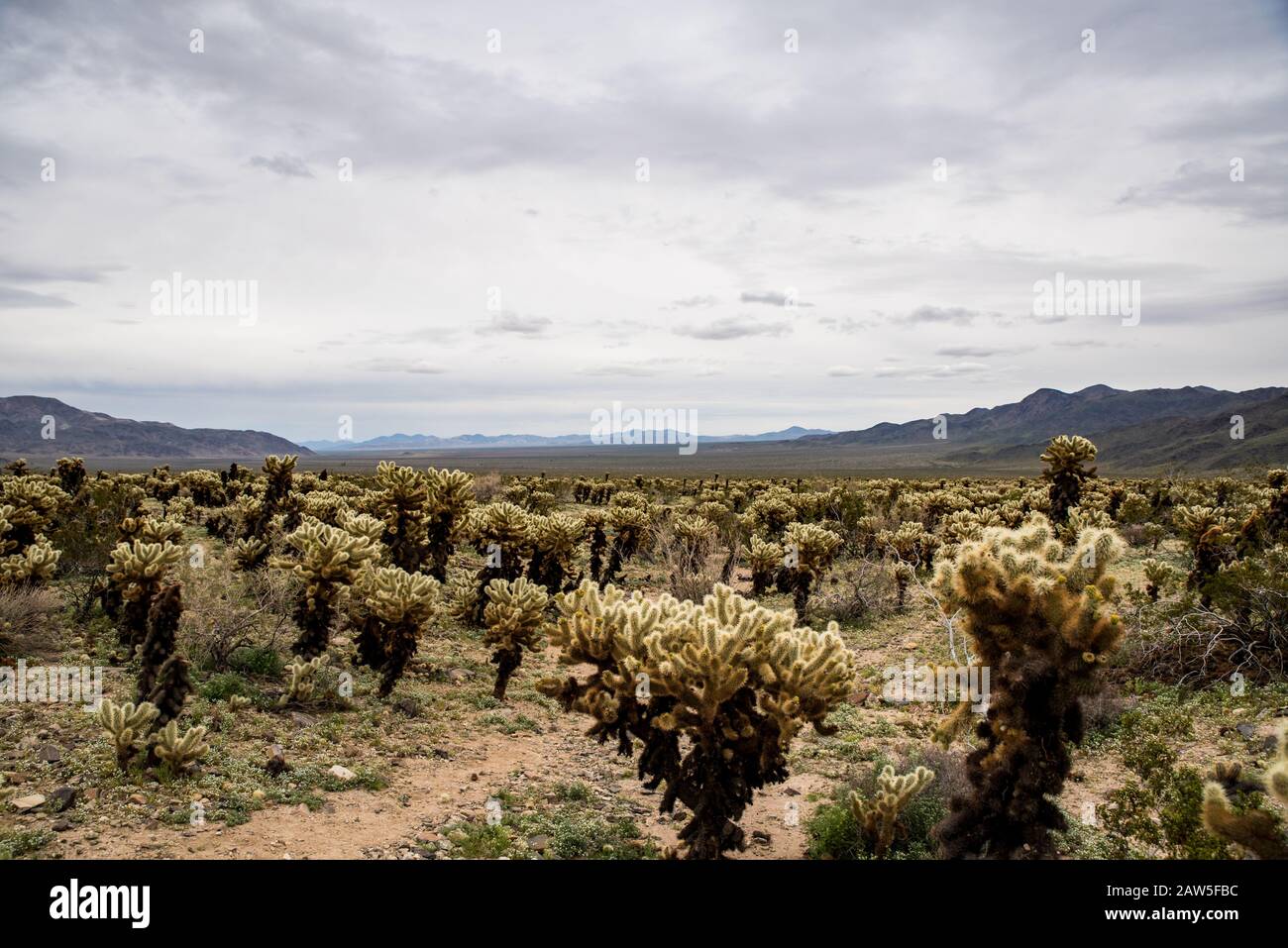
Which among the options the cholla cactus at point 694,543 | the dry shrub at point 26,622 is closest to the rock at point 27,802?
the dry shrub at point 26,622

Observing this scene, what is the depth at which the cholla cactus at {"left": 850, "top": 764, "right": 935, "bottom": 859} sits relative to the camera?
5859 mm

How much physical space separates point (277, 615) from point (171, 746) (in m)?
4.67

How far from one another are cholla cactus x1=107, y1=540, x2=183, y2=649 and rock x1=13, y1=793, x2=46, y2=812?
11.1 feet

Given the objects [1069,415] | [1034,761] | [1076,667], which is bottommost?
[1034,761]

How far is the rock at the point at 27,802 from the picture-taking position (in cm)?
564

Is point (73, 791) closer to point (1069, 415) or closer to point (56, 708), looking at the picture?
point (56, 708)

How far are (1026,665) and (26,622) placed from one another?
1198cm

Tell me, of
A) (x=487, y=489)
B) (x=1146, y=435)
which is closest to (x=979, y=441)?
(x=1146, y=435)

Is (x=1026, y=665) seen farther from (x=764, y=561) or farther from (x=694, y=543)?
(x=694, y=543)

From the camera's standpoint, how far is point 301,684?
28.0ft
